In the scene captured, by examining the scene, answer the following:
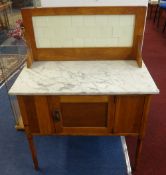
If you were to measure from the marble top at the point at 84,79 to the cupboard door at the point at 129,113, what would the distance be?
0.07 meters

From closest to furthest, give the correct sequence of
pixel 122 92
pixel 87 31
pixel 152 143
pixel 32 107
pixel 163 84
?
pixel 122 92
pixel 32 107
pixel 87 31
pixel 152 143
pixel 163 84

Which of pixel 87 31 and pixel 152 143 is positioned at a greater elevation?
pixel 87 31

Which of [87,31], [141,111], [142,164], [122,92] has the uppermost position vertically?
[87,31]

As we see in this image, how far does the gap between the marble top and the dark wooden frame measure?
0.11 feet

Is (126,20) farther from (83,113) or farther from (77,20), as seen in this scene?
(83,113)

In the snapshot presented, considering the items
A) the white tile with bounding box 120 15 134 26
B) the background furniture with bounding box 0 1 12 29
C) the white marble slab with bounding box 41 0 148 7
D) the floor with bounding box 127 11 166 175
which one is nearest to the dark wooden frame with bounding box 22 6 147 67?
the white tile with bounding box 120 15 134 26

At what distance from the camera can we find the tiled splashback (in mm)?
1162

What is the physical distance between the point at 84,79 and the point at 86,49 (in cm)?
23

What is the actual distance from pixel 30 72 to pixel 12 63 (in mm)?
1608

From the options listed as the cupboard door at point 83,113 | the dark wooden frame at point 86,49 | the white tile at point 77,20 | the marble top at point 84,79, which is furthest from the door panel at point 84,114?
the white tile at point 77,20

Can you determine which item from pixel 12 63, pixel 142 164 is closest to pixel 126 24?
pixel 142 164

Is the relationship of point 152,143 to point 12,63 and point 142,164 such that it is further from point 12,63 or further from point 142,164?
point 12,63

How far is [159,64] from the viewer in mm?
2896

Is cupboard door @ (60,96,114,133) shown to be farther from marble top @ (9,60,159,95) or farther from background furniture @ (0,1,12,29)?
background furniture @ (0,1,12,29)
